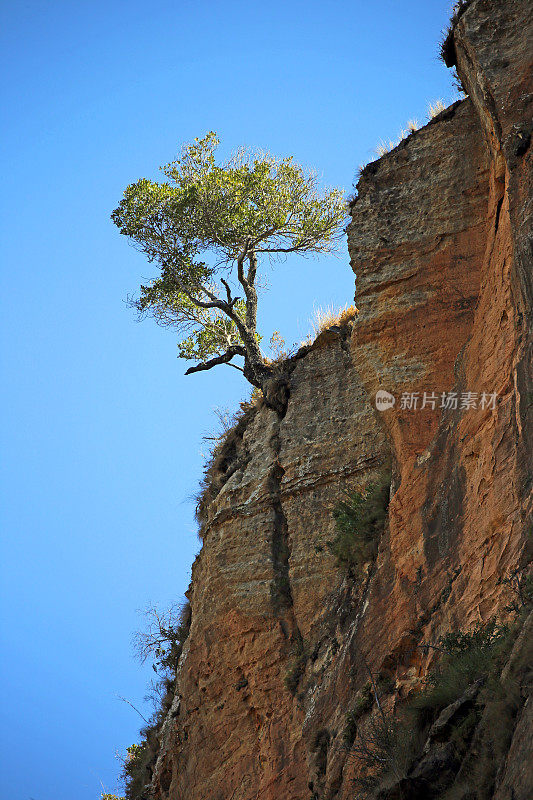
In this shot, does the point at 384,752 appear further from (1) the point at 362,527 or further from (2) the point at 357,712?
(1) the point at 362,527

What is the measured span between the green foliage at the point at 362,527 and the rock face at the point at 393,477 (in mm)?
443

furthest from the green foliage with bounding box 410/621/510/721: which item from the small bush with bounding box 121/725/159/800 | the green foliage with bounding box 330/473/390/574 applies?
the small bush with bounding box 121/725/159/800

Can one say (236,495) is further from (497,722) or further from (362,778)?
(497,722)

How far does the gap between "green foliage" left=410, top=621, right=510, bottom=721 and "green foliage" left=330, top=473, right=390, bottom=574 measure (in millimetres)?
3665

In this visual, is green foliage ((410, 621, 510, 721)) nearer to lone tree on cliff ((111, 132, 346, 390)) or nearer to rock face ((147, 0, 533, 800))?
rock face ((147, 0, 533, 800))

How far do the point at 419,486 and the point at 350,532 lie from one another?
2.22 metres

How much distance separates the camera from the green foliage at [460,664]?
6.60 metres

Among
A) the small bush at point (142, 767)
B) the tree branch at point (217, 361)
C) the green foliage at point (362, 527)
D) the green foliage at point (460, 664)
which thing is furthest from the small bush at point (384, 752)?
the tree branch at point (217, 361)

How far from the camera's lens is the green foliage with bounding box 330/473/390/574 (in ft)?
38.2

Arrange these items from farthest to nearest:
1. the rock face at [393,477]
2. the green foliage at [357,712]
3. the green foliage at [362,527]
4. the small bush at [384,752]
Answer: the green foliage at [362,527]
the green foliage at [357,712]
the rock face at [393,477]
the small bush at [384,752]

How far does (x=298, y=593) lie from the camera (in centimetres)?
1330

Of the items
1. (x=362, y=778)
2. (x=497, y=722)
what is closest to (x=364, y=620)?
(x=362, y=778)

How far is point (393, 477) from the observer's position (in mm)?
11344

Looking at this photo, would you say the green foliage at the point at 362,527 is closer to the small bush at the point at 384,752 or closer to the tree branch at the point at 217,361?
the small bush at the point at 384,752
